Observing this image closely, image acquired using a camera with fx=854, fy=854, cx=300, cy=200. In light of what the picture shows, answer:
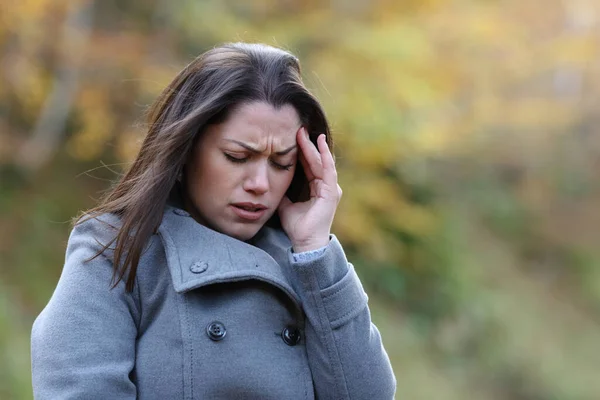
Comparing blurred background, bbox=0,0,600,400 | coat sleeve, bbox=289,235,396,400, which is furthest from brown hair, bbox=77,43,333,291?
blurred background, bbox=0,0,600,400

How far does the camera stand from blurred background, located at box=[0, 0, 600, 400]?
730cm

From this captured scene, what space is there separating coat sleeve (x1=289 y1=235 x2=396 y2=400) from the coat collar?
7 centimetres

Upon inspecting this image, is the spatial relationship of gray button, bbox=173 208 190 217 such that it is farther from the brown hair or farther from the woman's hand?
the woman's hand

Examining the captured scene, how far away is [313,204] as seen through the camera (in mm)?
2275

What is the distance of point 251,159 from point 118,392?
64 centimetres

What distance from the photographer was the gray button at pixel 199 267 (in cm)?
206

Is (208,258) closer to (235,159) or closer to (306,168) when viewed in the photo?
(235,159)

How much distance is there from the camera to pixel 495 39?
27.6 ft

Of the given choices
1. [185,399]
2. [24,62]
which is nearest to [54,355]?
[185,399]

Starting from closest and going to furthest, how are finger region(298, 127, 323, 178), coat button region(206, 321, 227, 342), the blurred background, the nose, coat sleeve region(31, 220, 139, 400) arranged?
1. coat sleeve region(31, 220, 139, 400)
2. coat button region(206, 321, 227, 342)
3. the nose
4. finger region(298, 127, 323, 178)
5. the blurred background

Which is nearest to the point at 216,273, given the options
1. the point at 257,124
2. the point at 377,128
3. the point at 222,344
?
the point at 222,344

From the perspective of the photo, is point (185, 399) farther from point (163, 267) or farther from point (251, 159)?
point (251, 159)

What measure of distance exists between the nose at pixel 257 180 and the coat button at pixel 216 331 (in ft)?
1.12

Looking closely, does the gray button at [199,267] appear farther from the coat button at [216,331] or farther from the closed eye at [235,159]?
the closed eye at [235,159]
